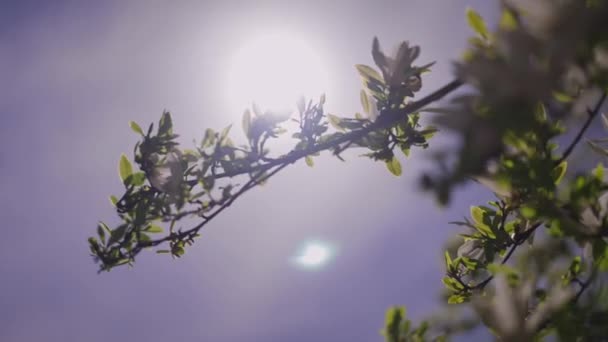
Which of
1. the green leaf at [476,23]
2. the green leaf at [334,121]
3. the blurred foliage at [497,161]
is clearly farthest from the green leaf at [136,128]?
the green leaf at [476,23]

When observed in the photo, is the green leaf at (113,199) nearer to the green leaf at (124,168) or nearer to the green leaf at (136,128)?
the green leaf at (124,168)

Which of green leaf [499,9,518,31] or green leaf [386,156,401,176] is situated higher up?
green leaf [386,156,401,176]

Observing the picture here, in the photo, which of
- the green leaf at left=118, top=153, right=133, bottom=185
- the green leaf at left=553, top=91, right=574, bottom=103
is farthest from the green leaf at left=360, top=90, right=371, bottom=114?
the green leaf at left=118, top=153, right=133, bottom=185

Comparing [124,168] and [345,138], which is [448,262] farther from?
[124,168]

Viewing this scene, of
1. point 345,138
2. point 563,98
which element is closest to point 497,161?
point 563,98

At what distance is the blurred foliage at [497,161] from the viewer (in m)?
0.83

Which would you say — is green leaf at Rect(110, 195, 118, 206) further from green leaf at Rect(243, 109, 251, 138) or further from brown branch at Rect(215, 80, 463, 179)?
green leaf at Rect(243, 109, 251, 138)

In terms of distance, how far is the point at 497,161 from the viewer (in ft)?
3.59

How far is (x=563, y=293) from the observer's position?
104cm

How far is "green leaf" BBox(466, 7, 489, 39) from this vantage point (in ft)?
3.89

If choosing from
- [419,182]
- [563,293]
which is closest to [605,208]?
[563,293]

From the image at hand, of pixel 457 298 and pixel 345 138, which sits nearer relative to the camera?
pixel 345 138

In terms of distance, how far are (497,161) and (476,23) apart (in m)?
0.39

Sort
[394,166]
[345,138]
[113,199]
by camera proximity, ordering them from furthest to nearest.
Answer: [394,166], [113,199], [345,138]
